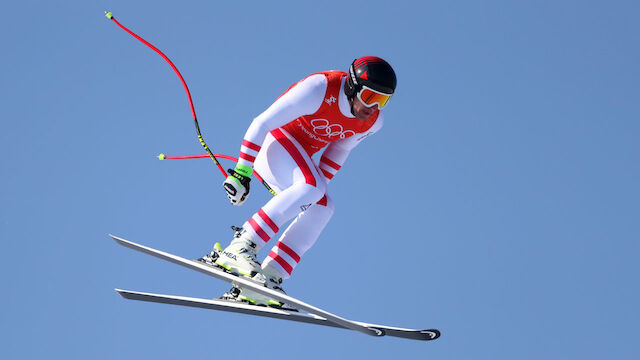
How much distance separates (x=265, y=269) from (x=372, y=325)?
1.10 m

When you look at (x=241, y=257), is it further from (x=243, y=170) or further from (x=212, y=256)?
(x=243, y=170)

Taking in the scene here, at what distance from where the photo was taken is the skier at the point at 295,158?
Result: 8492 mm

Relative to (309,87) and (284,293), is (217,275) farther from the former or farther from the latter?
(309,87)

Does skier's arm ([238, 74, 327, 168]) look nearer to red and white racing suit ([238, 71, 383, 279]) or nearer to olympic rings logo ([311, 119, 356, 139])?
red and white racing suit ([238, 71, 383, 279])

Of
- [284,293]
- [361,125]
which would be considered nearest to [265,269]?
[284,293]

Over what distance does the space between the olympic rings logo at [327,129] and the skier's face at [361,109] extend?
0.27m

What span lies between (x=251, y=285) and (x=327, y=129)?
1.74m

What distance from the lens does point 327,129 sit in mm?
8977

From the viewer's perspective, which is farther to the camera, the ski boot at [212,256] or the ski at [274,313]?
the ski boot at [212,256]

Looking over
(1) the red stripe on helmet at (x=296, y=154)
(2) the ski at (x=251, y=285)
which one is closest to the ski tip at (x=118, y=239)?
(2) the ski at (x=251, y=285)

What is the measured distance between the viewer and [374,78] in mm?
8461

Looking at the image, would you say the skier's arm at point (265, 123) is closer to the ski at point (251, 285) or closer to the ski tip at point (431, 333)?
the ski at point (251, 285)

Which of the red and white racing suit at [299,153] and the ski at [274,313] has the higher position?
the red and white racing suit at [299,153]

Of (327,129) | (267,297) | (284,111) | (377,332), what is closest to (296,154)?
(327,129)
